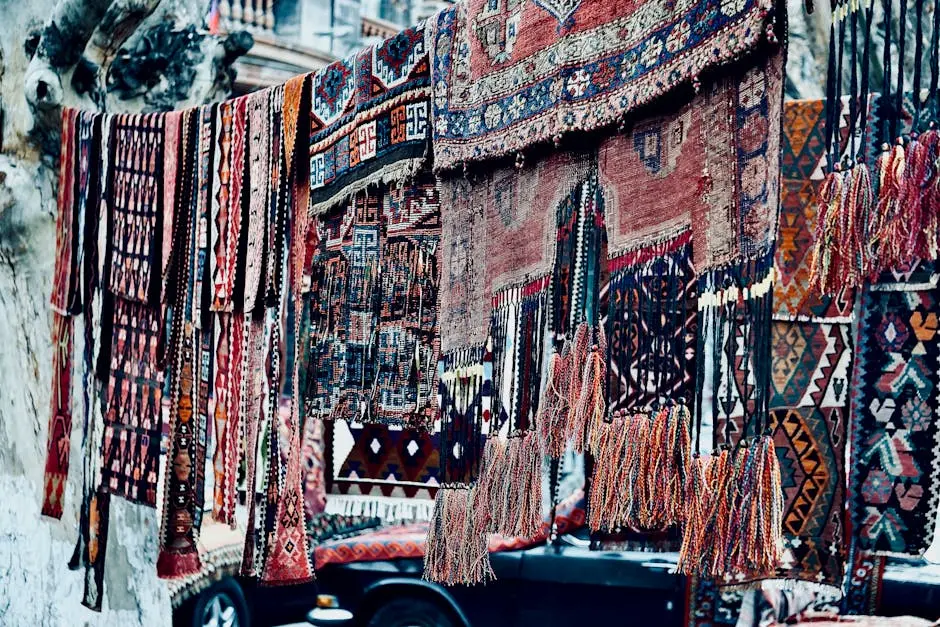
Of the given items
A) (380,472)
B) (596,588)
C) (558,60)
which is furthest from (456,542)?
(596,588)

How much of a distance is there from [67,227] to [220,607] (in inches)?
74.1

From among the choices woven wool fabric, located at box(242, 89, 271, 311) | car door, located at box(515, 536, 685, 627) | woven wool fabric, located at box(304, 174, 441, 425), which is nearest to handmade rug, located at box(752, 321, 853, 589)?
car door, located at box(515, 536, 685, 627)

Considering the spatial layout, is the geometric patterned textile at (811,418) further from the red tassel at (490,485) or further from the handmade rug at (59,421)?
the handmade rug at (59,421)

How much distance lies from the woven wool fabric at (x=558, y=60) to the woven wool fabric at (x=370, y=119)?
89 millimetres

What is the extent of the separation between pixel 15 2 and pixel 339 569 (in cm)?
282

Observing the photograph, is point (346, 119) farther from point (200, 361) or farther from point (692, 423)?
point (692, 423)

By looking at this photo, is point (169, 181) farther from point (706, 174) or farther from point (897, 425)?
point (897, 425)

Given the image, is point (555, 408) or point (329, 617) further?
point (329, 617)

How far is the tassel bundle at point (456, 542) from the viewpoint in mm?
2961

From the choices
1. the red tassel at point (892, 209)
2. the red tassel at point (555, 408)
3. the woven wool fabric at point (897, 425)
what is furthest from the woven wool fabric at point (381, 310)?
the woven wool fabric at point (897, 425)

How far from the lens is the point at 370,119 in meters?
3.14

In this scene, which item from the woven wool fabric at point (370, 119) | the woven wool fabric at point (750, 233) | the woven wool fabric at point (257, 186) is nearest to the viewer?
the woven wool fabric at point (750, 233)

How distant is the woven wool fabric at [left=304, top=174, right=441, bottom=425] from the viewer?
3148mm

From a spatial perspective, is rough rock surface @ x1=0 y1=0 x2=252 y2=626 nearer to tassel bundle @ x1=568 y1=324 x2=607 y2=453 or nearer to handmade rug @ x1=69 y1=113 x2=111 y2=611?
handmade rug @ x1=69 y1=113 x2=111 y2=611
